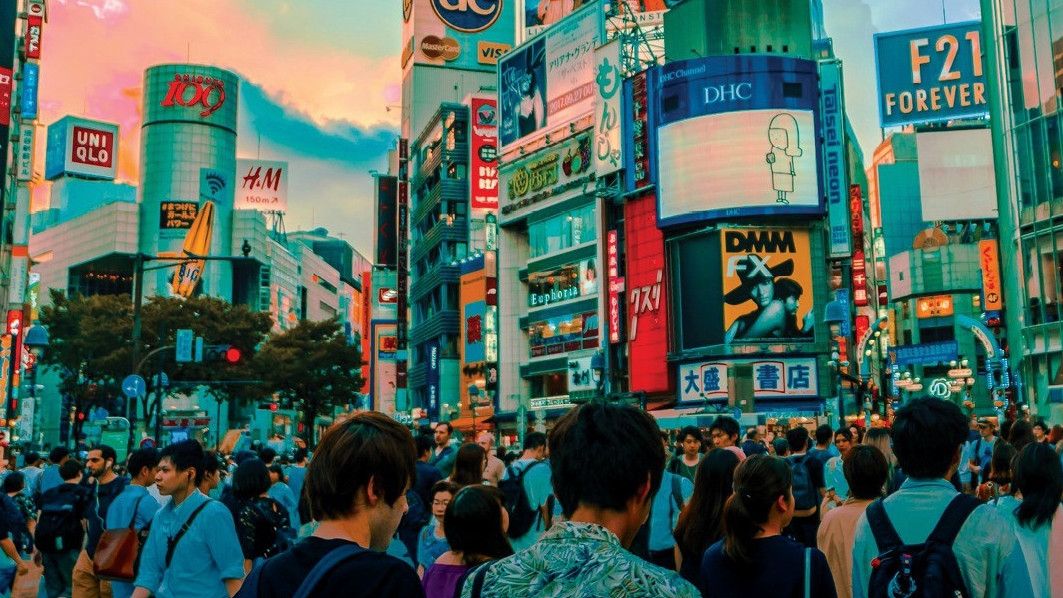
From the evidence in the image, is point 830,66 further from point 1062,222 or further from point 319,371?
point 319,371

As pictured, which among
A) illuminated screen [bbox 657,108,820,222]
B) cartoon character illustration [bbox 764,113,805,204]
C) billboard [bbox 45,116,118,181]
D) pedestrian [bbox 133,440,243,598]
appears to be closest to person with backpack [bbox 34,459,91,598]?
pedestrian [bbox 133,440,243,598]

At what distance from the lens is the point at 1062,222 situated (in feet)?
129

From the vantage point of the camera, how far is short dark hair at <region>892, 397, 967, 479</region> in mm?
4371

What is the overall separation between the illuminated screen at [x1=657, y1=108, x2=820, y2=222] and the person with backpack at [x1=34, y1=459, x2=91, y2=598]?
46.5 metres

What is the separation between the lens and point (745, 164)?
56.2 meters

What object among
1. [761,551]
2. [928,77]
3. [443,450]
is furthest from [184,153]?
[761,551]

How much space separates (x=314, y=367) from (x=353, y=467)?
6189 centimetres

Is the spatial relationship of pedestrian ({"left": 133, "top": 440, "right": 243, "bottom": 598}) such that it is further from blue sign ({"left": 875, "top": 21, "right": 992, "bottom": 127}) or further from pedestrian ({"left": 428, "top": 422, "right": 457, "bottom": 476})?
blue sign ({"left": 875, "top": 21, "right": 992, "bottom": 127})

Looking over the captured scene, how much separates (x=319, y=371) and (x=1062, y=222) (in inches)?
1568

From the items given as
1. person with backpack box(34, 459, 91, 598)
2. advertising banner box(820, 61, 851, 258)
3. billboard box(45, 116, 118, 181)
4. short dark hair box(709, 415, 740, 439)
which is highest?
billboard box(45, 116, 118, 181)

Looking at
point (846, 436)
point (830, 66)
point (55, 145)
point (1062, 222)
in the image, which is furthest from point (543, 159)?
point (55, 145)

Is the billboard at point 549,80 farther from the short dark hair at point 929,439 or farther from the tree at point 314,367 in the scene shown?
the short dark hair at point 929,439

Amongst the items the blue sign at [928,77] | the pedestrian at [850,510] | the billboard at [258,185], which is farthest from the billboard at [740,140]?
the billboard at [258,185]

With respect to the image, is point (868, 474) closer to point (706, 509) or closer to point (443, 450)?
point (706, 509)
